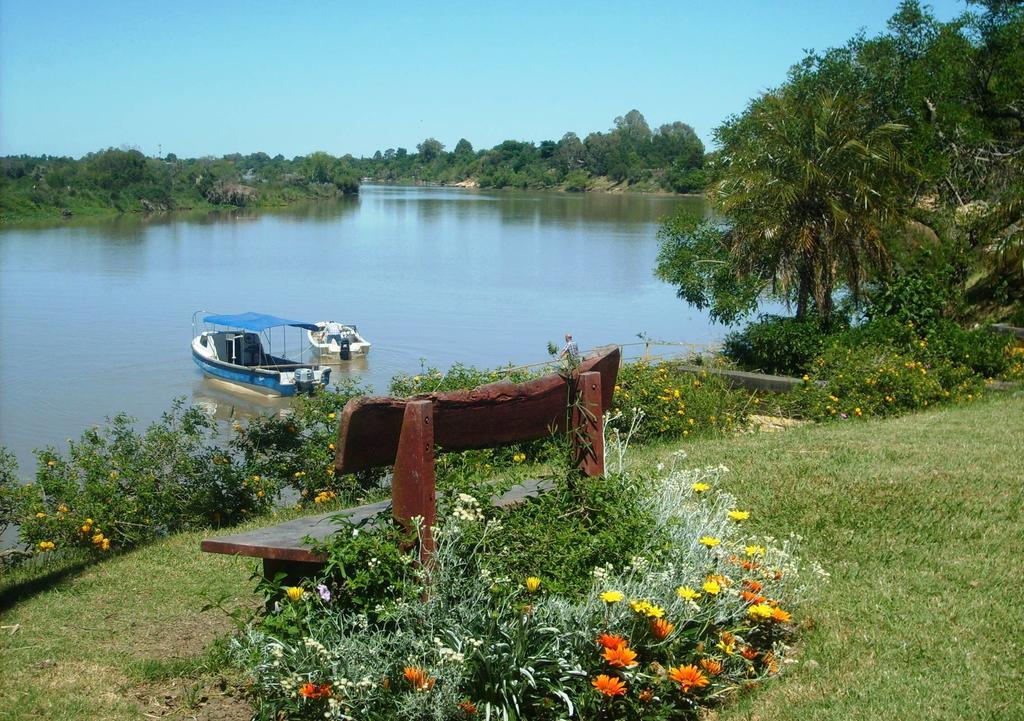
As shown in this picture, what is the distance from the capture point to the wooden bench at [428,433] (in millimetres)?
3812

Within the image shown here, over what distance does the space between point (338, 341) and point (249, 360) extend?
2.52 m

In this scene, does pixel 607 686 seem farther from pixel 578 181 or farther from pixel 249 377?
pixel 578 181

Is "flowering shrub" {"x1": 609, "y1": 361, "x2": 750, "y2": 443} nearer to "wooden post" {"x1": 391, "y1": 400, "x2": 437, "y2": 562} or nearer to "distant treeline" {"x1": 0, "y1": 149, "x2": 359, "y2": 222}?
"wooden post" {"x1": 391, "y1": 400, "x2": 437, "y2": 562}

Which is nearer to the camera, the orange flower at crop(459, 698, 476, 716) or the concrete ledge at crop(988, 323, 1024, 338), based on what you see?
the orange flower at crop(459, 698, 476, 716)

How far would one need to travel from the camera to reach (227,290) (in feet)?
141

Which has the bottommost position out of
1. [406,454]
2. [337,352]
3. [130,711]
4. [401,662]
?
[337,352]

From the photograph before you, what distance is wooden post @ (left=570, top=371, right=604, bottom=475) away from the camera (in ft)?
14.4

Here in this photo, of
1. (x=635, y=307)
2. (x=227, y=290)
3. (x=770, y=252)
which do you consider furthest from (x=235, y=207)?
(x=770, y=252)

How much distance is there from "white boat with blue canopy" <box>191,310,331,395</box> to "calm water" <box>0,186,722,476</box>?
499mm

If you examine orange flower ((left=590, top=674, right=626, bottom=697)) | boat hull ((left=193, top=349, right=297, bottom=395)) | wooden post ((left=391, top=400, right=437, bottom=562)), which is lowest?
boat hull ((left=193, top=349, right=297, bottom=395))

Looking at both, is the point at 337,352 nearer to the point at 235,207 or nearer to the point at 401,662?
the point at 401,662

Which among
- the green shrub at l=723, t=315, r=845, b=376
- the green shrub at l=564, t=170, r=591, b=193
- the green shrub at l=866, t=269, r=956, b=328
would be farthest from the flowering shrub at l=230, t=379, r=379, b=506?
the green shrub at l=564, t=170, r=591, b=193

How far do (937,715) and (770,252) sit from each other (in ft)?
42.6

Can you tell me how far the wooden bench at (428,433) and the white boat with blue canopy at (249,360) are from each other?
21.6 metres
